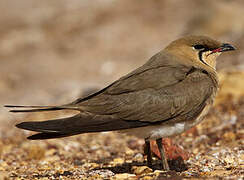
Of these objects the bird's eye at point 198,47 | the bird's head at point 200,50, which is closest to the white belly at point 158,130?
the bird's head at point 200,50

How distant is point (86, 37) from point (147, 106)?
1130 centimetres

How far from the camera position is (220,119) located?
8.21 metres

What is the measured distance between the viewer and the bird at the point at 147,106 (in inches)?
194

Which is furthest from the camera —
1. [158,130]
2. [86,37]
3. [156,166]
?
[86,37]

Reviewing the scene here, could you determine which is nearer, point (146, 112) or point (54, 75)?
point (146, 112)

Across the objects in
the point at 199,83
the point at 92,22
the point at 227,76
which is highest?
the point at 92,22

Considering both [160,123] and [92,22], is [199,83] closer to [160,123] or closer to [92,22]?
[160,123]

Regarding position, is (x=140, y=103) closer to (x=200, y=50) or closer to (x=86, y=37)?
(x=200, y=50)

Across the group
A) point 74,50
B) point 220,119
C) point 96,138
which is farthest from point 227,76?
point 74,50

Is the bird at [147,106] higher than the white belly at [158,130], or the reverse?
the bird at [147,106]

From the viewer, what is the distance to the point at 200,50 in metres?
5.85

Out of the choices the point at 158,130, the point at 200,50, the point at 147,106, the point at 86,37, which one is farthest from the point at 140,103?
the point at 86,37

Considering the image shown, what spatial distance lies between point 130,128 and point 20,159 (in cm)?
284

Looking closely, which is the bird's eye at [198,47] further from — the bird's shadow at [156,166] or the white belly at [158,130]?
the bird's shadow at [156,166]
